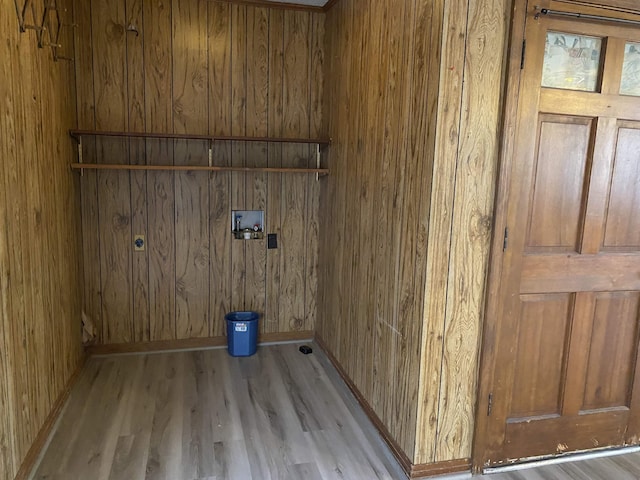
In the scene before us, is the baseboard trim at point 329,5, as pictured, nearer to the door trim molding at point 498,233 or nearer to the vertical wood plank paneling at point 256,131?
the vertical wood plank paneling at point 256,131

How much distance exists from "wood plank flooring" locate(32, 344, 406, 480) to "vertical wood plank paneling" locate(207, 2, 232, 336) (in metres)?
0.50

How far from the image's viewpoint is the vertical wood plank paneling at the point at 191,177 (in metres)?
3.32

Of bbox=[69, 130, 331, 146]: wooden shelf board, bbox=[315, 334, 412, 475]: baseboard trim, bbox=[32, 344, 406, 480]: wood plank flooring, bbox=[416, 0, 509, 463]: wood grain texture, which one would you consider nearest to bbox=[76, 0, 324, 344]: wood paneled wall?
bbox=[69, 130, 331, 146]: wooden shelf board

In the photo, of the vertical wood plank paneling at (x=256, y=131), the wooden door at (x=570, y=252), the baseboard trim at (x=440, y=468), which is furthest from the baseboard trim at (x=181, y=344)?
the wooden door at (x=570, y=252)

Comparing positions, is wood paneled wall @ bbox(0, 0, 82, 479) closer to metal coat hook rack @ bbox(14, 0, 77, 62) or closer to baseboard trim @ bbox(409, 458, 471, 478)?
metal coat hook rack @ bbox(14, 0, 77, 62)

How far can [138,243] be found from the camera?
135 inches

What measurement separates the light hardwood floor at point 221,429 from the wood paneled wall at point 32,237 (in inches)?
9.7

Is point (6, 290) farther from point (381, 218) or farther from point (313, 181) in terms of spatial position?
point (313, 181)

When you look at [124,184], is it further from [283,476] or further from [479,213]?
[479,213]

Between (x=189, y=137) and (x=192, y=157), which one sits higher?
(x=189, y=137)

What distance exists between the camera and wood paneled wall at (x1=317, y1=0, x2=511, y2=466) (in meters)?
1.93

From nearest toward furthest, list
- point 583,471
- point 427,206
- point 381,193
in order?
point 427,206 → point 583,471 → point 381,193

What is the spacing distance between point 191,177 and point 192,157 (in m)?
0.15

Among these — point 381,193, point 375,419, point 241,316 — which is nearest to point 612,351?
point 375,419
